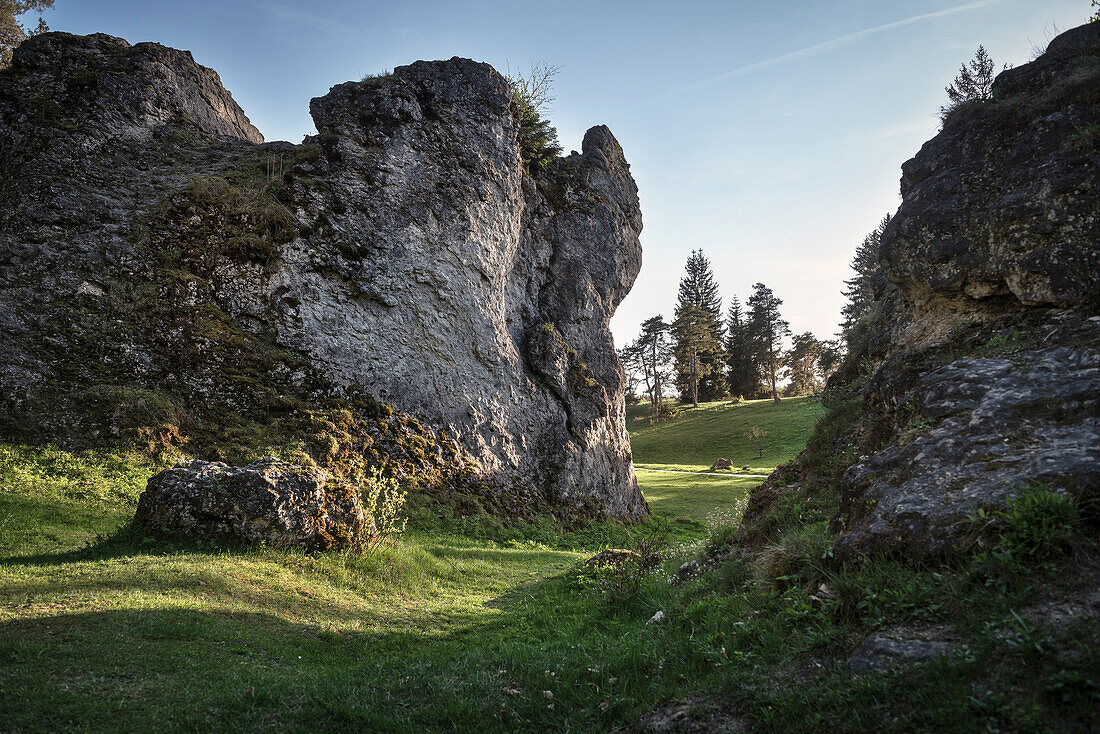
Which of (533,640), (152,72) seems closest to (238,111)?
(152,72)

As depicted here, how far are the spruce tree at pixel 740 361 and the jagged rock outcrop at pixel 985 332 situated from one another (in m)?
59.7

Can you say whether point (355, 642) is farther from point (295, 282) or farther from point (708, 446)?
point (708, 446)

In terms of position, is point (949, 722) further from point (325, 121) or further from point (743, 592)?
point (325, 121)

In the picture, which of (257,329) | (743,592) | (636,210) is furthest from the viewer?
(636,210)

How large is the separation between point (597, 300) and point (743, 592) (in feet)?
61.2

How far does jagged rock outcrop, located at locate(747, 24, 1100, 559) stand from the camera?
4.45m

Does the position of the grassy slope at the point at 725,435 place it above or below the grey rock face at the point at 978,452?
below

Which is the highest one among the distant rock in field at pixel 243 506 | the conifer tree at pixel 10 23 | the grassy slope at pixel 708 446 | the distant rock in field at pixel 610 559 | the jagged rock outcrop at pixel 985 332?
the conifer tree at pixel 10 23

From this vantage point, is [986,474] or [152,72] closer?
[986,474]

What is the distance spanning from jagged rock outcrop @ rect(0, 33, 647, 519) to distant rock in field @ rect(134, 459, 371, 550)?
3.23 metres

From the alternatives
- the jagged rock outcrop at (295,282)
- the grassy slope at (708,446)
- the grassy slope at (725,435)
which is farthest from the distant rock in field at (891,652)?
the grassy slope at (725,435)

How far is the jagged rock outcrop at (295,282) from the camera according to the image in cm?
1180

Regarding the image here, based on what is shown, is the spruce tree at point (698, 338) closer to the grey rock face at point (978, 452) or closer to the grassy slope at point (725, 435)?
the grassy slope at point (725, 435)

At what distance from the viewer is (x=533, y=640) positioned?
6.75 meters
